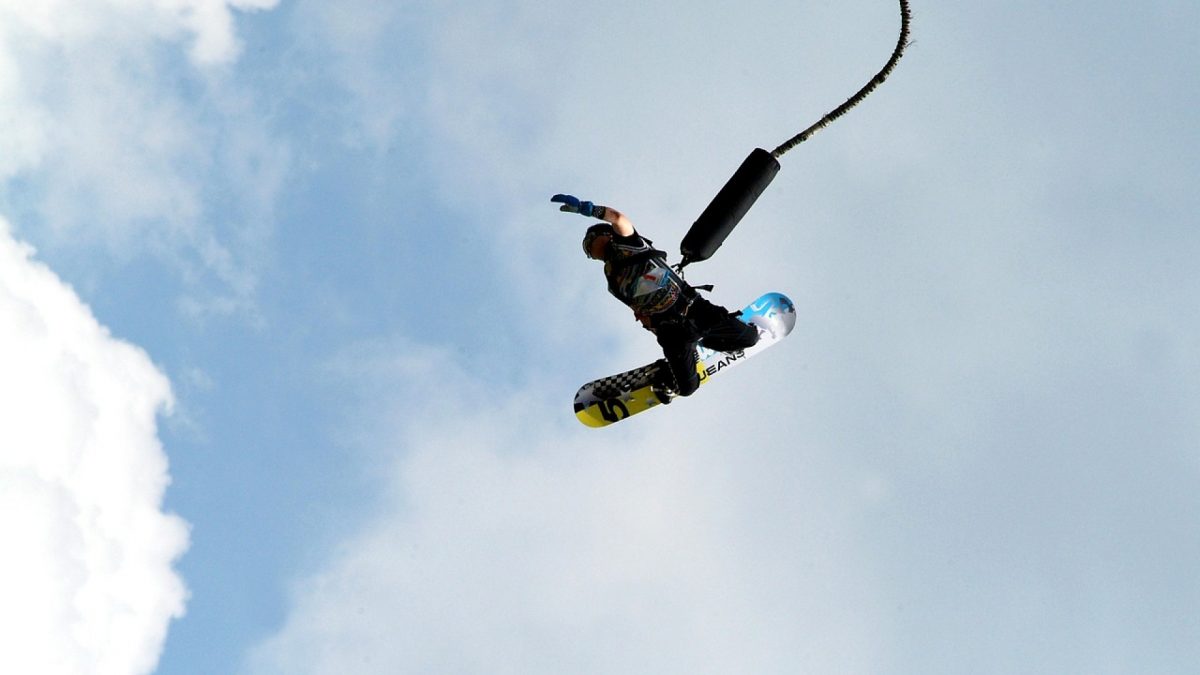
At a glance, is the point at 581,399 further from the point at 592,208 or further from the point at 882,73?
the point at 882,73

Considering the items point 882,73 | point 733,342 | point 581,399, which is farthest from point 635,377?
point 882,73

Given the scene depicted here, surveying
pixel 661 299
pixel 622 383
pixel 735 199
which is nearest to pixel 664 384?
pixel 622 383

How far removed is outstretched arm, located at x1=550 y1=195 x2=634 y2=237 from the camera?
14820mm

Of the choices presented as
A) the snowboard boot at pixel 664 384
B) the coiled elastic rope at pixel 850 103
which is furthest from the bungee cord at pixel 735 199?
the snowboard boot at pixel 664 384

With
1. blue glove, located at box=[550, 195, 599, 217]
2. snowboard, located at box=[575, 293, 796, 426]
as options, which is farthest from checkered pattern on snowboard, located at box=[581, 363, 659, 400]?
blue glove, located at box=[550, 195, 599, 217]

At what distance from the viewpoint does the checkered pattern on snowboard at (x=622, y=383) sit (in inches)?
774

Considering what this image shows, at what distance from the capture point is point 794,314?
20688mm

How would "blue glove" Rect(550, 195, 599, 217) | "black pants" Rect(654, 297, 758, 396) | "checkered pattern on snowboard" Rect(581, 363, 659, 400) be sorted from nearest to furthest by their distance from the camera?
1. "blue glove" Rect(550, 195, 599, 217)
2. "black pants" Rect(654, 297, 758, 396)
3. "checkered pattern on snowboard" Rect(581, 363, 659, 400)

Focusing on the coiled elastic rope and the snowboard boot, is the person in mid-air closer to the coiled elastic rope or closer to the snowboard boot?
the snowboard boot

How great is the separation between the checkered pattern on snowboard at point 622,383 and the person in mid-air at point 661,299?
A: 2.14 ft

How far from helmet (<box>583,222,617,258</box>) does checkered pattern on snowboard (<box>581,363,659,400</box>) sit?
3975 millimetres

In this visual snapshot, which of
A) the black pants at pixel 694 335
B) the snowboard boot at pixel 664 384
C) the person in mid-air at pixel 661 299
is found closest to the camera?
the person in mid-air at pixel 661 299

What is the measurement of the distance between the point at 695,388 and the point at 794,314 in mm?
3391

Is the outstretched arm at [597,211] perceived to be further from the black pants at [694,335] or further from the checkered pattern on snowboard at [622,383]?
the checkered pattern on snowboard at [622,383]
